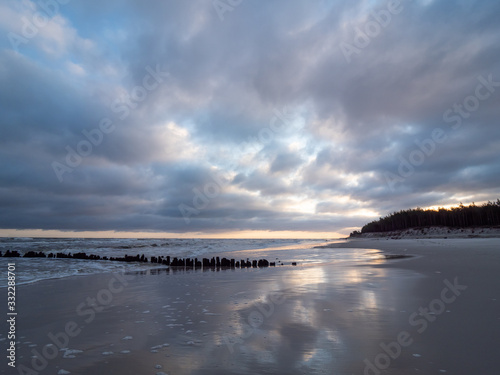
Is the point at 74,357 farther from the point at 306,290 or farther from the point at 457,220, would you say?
the point at 457,220

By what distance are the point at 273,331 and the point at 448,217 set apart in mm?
75223

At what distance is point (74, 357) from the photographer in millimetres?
4949

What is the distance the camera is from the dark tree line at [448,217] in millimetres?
56750

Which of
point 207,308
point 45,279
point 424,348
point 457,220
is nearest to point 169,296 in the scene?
point 207,308

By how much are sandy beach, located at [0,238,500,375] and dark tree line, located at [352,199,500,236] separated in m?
61.6

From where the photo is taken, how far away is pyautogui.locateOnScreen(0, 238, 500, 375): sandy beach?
14.3 ft

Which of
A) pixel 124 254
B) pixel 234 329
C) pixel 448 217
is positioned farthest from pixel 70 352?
pixel 448 217

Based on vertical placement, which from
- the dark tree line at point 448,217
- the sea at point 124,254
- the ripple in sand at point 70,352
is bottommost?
the sea at point 124,254

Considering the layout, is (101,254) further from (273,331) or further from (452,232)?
(452,232)

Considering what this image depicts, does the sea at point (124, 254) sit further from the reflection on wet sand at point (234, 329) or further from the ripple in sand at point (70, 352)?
the ripple in sand at point (70, 352)

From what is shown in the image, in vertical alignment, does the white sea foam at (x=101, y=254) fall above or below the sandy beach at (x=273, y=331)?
below

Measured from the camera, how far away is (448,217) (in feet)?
214

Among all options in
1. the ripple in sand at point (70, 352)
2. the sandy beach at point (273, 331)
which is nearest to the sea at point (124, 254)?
the sandy beach at point (273, 331)

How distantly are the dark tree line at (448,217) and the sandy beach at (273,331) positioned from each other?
202 ft
